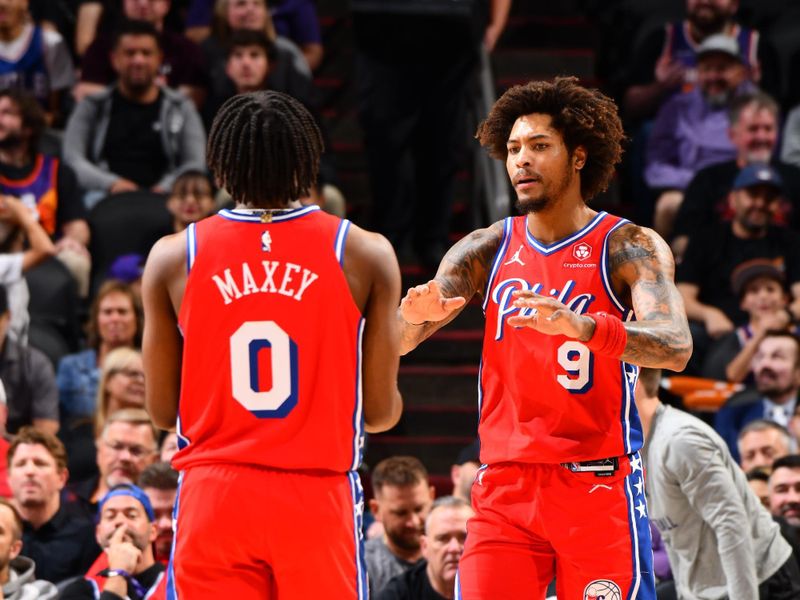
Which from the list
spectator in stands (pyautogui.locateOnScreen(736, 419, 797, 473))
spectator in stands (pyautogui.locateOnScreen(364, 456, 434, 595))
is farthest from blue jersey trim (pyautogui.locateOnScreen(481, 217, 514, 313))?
spectator in stands (pyautogui.locateOnScreen(736, 419, 797, 473))

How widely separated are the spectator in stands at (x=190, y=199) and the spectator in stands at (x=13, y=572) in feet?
9.87

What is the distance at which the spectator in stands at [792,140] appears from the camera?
37.0 feet

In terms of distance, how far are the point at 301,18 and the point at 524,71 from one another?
5.76ft

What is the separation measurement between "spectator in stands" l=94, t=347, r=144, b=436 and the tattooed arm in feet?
12.0

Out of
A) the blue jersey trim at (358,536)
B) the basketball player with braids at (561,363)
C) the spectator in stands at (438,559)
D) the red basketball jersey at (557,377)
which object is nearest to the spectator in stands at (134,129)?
the spectator in stands at (438,559)

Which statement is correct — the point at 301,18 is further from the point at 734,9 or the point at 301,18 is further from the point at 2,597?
the point at 2,597

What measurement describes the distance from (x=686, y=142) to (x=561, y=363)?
6639 millimetres

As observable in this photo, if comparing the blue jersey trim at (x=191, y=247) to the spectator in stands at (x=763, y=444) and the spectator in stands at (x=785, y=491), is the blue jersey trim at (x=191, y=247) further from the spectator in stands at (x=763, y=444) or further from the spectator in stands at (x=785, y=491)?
the spectator in stands at (x=763, y=444)

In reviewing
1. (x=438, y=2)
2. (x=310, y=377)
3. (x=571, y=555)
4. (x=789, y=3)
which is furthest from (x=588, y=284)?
(x=789, y=3)

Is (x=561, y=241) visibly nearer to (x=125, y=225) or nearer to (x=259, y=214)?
(x=259, y=214)

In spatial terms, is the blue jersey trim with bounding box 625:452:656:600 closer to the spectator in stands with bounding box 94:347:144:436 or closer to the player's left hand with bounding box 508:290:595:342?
the player's left hand with bounding box 508:290:595:342

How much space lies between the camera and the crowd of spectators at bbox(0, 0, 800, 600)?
7.54 m

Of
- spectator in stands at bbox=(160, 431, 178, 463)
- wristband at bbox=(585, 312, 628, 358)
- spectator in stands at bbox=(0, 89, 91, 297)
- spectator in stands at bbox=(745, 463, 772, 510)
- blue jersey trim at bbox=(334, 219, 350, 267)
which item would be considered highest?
spectator in stands at bbox=(0, 89, 91, 297)

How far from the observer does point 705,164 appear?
1120 cm
